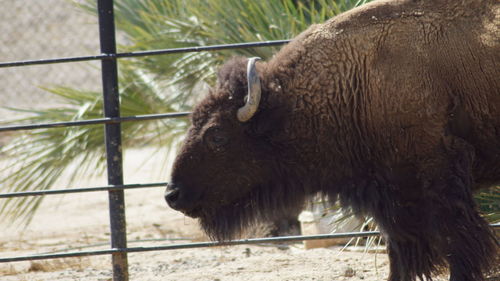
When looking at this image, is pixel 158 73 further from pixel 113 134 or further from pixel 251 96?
pixel 251 96

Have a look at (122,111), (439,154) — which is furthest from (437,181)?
(122,111)

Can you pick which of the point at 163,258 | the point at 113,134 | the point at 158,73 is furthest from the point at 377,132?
the point at 158,73

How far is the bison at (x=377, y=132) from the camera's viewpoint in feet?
10.9

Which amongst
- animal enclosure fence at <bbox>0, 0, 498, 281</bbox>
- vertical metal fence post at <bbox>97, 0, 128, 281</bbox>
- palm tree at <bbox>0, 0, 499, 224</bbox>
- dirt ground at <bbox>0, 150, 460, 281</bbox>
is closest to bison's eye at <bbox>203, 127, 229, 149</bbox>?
animal enclosure fence at <bbox>0, 0, 498, 281</bbox>

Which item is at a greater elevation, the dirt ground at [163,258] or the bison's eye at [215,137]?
the bison's eye at [215,137]

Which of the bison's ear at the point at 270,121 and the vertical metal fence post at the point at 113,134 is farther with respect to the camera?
the vertical metal fence post at the point at 113,134

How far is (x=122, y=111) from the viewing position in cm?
596

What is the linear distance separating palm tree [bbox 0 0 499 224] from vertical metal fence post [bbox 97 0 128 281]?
1.02 metres

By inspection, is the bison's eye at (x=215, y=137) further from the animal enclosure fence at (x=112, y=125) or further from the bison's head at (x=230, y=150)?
the animal enclosure fence at (x=112, y=125)

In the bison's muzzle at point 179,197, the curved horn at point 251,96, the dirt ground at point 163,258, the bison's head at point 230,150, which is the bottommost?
the dirt ground at point 163,258

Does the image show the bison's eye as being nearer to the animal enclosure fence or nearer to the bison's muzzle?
the bison's muzzle

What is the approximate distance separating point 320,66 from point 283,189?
627 millimetres

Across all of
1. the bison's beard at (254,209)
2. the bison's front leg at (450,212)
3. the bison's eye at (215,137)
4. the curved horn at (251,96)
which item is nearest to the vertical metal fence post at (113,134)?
the bison's beard at (254,209)

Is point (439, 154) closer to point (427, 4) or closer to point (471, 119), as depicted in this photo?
point (471, 119)
